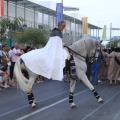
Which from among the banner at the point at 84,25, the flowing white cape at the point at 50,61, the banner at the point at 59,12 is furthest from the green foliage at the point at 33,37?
the banner at the point at 84,25

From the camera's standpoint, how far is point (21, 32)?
28.5 meters

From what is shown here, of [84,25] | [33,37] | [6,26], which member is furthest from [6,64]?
[84,25]

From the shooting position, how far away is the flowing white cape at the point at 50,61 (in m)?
9.96

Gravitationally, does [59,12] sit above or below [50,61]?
above

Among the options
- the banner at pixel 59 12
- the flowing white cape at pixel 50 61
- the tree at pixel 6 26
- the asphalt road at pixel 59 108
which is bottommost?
the asphalt road at pixel 59 108

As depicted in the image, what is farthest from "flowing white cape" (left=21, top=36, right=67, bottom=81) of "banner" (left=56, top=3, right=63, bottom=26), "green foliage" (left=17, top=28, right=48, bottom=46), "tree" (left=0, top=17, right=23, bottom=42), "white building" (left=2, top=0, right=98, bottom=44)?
"white building" (left=2, top=0, right=98, bottom=44)

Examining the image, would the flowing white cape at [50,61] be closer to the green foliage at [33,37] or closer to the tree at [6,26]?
the tree at [6,26]

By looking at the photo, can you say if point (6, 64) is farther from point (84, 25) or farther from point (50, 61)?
point (84, 25)

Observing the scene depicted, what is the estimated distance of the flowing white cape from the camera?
9.96 m

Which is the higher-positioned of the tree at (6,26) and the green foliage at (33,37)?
the tree at (6,26)

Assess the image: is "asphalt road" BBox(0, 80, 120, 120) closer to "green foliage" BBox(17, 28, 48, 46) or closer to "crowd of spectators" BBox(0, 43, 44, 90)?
"crowd of spectators" BBox(0, 43, 44, 90)

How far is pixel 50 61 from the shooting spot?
10008mm

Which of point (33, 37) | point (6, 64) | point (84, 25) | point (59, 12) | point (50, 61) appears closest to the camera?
point (50, 61)

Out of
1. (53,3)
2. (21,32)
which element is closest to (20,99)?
(21,32)
